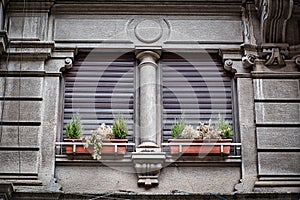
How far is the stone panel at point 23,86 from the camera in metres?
11.4

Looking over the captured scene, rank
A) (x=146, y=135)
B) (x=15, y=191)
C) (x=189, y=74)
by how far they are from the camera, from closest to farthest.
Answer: (x=15, y=191) → (x=146, y=135) → (x=189, y=74)

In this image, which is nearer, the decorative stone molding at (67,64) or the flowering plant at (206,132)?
the flowering plant at (206,132)

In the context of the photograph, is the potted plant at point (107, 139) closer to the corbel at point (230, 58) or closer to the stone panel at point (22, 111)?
the stone panel at point (22, 111)

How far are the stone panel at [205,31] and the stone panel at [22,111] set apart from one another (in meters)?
2.42

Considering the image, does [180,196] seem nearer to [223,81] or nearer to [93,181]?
[93,181]

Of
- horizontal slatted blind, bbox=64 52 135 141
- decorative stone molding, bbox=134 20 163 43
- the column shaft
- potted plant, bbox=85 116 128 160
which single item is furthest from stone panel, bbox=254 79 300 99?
potted plant, bbox=85 116 128 160

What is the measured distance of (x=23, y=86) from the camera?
11.4 m

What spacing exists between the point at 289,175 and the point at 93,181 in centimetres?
284

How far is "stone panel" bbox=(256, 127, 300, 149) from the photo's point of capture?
1106 centimetres

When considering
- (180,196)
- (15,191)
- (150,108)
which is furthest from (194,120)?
(15,191)

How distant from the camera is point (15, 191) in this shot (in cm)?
1041

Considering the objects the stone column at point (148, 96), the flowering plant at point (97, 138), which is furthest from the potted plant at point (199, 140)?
the flowering plant at point (97, 138)

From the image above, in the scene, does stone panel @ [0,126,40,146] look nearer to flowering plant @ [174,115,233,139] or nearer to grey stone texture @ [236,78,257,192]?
flowering plant @ [174,115,233,139]

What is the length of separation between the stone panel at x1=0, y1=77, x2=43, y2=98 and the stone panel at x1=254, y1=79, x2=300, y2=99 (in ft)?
10.9
